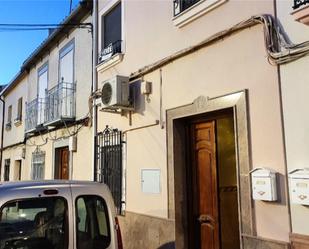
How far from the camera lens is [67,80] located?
37.4 feet

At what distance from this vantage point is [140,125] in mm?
7281

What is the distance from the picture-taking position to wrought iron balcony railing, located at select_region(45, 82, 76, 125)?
10797 mm

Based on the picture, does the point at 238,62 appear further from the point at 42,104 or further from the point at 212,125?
the point at 42,104

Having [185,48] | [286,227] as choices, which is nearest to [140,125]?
[185,48]

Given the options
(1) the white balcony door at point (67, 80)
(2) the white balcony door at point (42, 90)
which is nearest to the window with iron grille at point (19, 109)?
(2) the white balcony door at point (42, 90)

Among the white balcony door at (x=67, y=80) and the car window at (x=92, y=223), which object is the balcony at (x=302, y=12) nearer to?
the car window at (x=92, y=223)

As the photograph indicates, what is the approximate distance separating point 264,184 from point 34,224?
2612 millimetres

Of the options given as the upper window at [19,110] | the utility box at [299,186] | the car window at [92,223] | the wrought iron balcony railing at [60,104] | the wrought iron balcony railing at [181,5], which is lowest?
the car window at [92,223]

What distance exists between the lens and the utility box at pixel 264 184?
14.5 ft

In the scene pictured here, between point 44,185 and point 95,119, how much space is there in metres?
5.56

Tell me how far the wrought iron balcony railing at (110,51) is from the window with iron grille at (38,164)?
17.8 feet

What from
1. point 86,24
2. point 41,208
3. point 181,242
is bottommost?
point 181,242

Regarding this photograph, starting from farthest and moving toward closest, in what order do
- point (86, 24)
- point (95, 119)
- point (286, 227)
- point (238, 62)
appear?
point (86, 24) → point (95, 119) → point (238, 62) → point (286, 227)

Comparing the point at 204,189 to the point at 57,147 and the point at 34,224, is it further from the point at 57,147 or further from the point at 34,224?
the point at 57,147
